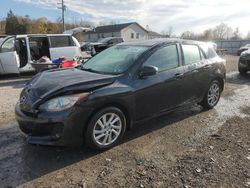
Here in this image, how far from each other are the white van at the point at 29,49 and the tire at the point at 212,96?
7.64 meters

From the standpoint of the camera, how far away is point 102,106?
157 inches

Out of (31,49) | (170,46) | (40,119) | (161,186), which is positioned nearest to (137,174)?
(161,186)

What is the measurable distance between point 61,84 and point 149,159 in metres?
1.66

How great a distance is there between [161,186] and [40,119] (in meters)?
1.80

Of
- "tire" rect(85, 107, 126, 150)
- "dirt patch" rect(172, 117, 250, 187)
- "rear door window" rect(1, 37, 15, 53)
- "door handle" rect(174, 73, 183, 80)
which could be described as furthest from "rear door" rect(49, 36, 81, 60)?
"dirt patch" rect(172, 117, 250, 187)

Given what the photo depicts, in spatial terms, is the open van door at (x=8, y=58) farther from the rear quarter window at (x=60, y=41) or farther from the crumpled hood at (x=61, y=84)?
the crumpled hood at (x=61, y=84)

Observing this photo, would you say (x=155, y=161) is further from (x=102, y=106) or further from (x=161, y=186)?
(x=102, y=106)

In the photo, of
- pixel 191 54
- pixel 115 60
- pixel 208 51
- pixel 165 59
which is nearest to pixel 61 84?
pixel 115 60

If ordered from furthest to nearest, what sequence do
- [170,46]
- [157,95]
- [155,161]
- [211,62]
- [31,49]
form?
[31,49], [211,62], [170,46], [157,95], [155,161]

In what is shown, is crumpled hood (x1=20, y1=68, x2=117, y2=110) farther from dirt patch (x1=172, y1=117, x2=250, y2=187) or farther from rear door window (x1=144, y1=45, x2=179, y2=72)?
dirt patch (x1=172, y1=117, x2=250, y2=187)

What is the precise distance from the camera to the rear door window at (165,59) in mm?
4758

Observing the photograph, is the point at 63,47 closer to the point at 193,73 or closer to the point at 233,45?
the point at 193,73

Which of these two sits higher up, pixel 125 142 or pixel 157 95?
pixel 157 95

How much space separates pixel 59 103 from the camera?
371 cm
